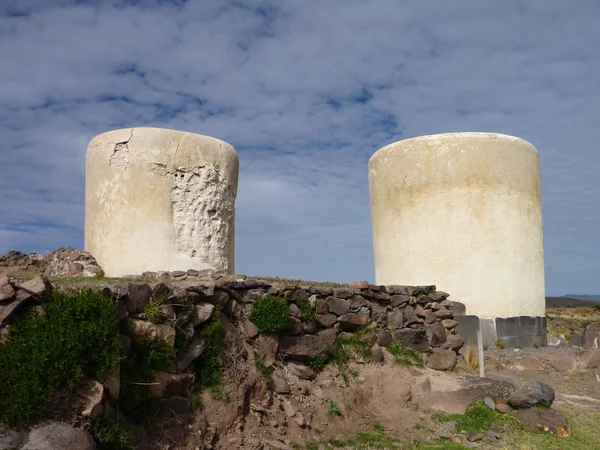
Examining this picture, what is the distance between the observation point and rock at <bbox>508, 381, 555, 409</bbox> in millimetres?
7359

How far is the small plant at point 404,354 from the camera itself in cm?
838

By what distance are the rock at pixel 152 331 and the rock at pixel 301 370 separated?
2065mm

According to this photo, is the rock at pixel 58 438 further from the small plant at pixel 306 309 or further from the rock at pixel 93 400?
the small plant at pixel 306 309

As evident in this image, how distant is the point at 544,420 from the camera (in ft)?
23.0

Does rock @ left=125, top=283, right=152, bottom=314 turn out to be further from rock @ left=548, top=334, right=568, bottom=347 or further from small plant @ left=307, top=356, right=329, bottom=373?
rock @ left=548, top=334, right=568, bottom=347

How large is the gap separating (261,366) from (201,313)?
41.8 inches

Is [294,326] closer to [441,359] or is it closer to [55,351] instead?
[441,359]

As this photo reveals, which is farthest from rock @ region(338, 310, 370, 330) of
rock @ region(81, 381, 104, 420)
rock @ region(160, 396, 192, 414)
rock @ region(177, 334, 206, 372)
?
rock @ region(81, 381, 104, 420)

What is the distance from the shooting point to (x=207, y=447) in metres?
5.23

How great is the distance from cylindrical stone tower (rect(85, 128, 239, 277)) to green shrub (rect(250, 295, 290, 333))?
2307 mm

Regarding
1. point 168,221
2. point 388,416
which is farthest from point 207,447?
point 168,221

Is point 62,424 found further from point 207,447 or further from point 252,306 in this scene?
point 252,306

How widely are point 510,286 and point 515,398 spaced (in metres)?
4.09

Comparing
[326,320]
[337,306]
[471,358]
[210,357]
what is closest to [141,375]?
[210,357]
